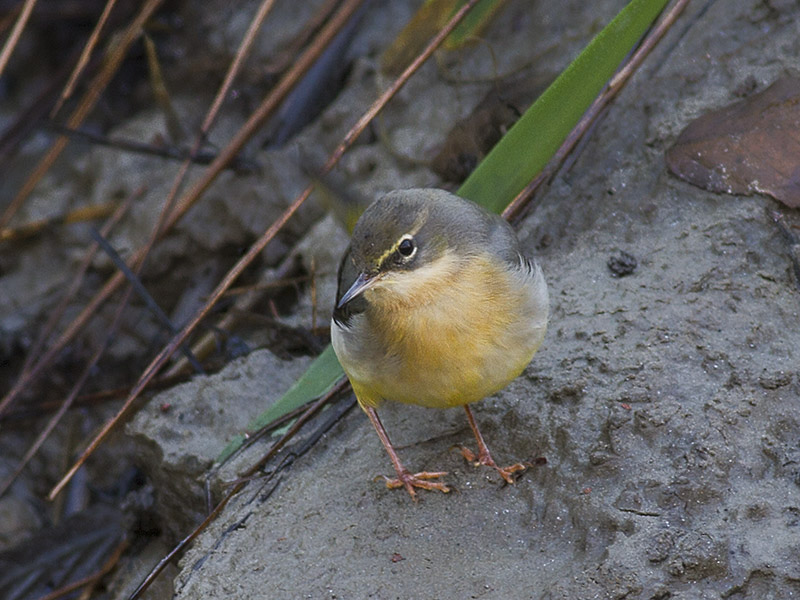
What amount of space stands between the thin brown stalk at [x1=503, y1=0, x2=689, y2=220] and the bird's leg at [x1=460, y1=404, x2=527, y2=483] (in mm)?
1088

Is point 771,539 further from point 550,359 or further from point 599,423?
point 550,359

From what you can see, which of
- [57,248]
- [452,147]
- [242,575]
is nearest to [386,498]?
[242,575]

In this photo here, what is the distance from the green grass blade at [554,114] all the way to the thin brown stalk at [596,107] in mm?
41

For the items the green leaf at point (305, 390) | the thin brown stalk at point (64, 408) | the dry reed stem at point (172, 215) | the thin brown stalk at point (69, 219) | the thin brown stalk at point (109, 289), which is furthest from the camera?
the thin brown stalk at point (69, 219)

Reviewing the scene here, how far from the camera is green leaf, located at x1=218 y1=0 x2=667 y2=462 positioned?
12.7ft

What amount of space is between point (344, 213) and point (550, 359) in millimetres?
1189

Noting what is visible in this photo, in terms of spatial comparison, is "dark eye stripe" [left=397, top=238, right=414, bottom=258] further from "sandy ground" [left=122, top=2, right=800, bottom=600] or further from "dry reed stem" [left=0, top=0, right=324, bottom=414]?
"dry reed stem" [left=0, top=0, right=324, bottom=414]

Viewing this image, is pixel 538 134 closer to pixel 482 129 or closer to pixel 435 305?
pixel 482 129

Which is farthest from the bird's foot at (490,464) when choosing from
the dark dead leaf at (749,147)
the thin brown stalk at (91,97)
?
the thin brown stalk at (91,97)

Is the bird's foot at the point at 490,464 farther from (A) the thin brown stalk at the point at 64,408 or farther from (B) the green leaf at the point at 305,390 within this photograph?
(A) the thin brown stalk at the point at 64,408

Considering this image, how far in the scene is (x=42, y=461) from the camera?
605 centimetres

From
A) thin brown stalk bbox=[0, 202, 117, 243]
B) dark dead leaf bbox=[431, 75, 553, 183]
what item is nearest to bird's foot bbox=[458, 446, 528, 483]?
dark dead leaf bbox=[431, 75, 553, 183]

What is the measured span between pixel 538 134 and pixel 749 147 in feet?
3.11

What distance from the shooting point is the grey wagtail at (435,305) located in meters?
3.19
